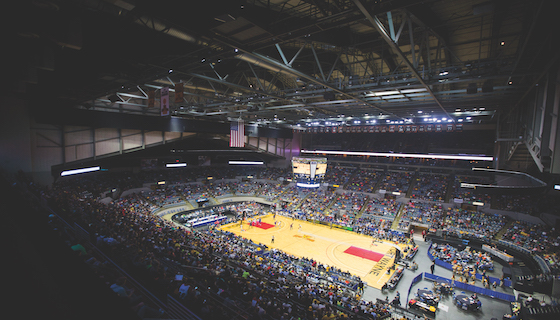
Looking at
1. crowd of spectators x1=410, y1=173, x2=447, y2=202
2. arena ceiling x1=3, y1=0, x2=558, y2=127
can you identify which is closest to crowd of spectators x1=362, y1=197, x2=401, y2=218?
crowd of spectators x1=410, y1=173, x2=447, y2=202

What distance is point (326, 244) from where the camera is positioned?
25.2m

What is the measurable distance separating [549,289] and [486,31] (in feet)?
51.0

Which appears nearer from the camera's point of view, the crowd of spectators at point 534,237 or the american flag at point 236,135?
the crowd of spectators at point 534,237

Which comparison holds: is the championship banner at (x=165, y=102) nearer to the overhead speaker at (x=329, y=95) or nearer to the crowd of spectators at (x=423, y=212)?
the overhead speaker at (x=329, y=95)

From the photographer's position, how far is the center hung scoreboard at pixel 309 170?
3191cm

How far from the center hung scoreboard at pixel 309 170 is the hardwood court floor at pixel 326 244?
516 cm

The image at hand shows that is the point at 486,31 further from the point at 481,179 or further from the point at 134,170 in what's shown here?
the point at 134,170

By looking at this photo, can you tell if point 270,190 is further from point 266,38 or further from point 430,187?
point 266,38

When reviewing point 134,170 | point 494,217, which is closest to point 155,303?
point 494,217

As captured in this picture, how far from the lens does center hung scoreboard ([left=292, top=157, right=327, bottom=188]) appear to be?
1256 inches

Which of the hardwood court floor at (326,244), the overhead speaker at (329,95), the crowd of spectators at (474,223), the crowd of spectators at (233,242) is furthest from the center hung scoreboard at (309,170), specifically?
the overhead speaker at (329,95)

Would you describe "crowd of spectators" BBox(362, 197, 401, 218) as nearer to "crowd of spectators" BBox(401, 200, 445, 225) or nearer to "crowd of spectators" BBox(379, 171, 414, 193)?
"crowd of spectators" BBox(401, 200, 445, 225)

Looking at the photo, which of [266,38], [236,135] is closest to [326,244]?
[236,135]

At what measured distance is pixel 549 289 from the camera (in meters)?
14.9
